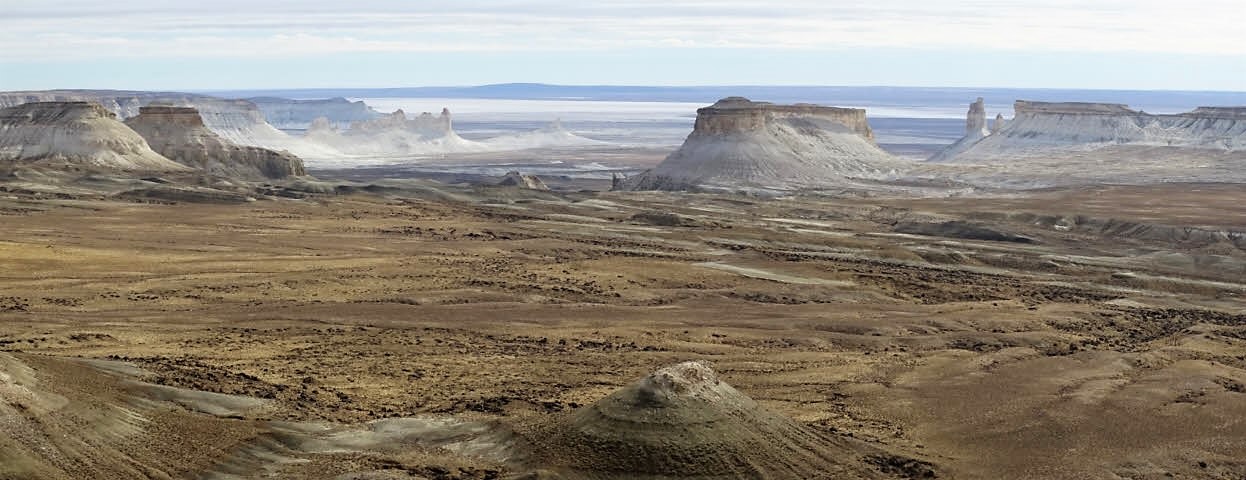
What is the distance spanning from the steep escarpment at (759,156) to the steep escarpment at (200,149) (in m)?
27.7

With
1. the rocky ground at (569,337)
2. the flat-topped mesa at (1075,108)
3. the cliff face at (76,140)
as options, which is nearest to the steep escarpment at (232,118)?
the cliff face at (76,140)

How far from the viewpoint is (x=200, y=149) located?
347 feet

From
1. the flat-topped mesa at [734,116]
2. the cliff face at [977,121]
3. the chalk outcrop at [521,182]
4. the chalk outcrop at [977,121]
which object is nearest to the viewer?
the chalk outcrop at [521,182]

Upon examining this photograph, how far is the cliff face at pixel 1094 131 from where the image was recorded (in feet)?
462

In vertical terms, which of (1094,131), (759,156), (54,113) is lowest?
(759,156)

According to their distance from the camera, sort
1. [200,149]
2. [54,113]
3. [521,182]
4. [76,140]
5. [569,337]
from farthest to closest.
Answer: [200,149]
[521,182]
[54,113]
[76,140]
[569,337]

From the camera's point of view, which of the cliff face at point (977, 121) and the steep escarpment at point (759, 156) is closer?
the steep escarpment at point (759, 156)

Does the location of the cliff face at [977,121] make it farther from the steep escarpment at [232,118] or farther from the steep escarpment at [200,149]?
the steep escarpment at [200,149]

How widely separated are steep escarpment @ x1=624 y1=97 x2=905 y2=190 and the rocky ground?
128 ft

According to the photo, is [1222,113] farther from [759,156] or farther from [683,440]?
[683,440]

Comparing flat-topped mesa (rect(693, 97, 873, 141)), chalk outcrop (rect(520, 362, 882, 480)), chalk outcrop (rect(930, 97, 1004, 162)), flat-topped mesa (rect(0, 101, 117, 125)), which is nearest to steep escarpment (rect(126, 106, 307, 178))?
flat-topped mesa (rect(0, 101, 117, 125))

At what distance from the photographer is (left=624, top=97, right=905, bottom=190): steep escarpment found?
4242 inches

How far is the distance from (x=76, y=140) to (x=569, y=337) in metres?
70.9

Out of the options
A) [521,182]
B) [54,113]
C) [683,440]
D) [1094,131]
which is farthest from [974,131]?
[683,440]
